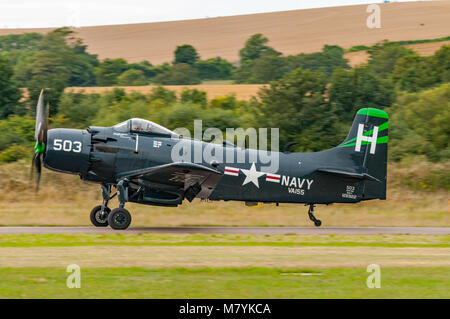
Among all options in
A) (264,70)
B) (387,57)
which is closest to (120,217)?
(264,70)

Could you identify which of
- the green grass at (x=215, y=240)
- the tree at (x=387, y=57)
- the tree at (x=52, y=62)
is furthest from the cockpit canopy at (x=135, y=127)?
the tree at (x=387, y=57)

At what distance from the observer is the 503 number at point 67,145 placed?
16.2 m

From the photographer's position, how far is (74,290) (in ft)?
30.1

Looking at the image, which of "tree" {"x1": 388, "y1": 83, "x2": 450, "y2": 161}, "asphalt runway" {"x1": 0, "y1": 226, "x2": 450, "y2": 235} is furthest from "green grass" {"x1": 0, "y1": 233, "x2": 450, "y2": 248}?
"tree" {"x1": 388, "y1": 83, "x2": 450, "y2": 161}

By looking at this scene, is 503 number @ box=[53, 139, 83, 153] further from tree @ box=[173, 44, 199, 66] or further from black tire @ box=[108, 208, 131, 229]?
tree @ box=[173, 44, 199, 66]

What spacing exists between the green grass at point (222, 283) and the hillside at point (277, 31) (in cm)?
5915

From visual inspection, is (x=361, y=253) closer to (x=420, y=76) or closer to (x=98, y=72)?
(x=420, y=76)

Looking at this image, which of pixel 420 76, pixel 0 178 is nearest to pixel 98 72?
pixel 420 76

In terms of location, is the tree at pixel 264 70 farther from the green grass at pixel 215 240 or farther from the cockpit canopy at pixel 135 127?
the green grass at pixel 215 240

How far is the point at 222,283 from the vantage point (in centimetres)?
987

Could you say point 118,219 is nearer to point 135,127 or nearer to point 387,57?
point 135,127

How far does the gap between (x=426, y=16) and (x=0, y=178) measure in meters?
55.9

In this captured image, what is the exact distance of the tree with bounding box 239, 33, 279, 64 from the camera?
7288cm

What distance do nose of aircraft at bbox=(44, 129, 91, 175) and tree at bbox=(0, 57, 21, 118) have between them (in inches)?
885
